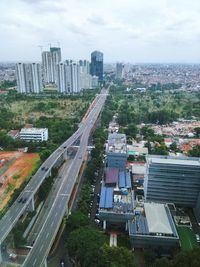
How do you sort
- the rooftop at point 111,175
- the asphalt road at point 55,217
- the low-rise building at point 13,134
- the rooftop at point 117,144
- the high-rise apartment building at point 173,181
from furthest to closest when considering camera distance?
1. the low-rise building at point 13,134
2. the rooftop at point 117,144
3. the rooftop at point 111,175
4. the high-rise apartment building at point 173,181
5. the asphalt road at point 55,217

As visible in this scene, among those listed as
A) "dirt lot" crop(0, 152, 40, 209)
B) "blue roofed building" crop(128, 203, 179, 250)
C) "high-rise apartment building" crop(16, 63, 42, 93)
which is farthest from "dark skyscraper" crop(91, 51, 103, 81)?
"blue roofed building" crop(128, 203, 179, 250)

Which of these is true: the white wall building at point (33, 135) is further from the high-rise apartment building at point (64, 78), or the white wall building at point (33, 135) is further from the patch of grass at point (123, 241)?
the high-rise apartment building at point (64, 78)

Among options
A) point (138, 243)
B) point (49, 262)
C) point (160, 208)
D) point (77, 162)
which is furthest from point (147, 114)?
point (49, 262)

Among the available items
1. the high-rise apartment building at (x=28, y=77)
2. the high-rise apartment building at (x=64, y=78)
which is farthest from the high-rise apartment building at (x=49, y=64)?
the high-rise apartment building at (x=28, y=77)

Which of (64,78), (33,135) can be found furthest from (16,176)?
(64,78)

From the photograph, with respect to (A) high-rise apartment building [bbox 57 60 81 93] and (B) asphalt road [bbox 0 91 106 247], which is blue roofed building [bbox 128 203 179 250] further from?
(A) high-rise apartment building [bbox 57 60 81 93]
